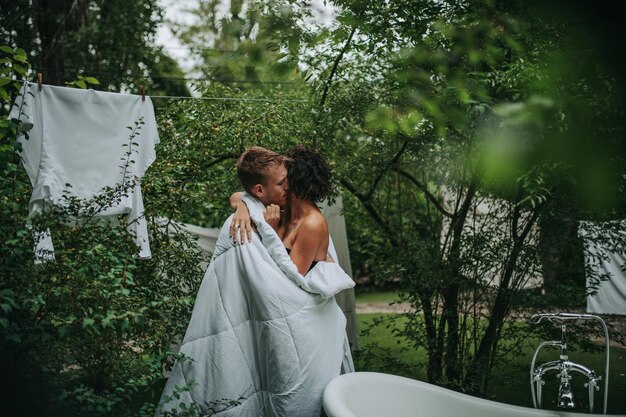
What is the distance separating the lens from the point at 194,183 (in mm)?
3641

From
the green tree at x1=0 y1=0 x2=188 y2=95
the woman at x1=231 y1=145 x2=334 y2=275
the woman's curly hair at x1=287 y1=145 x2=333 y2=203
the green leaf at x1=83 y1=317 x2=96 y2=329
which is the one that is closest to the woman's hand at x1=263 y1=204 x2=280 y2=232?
the woman at x1=231 y1=145 x2=334 y2=275

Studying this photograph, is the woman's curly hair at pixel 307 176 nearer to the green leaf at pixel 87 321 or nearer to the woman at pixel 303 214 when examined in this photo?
the woman at pixel 303 214

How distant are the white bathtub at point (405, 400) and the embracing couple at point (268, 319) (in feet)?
0.44

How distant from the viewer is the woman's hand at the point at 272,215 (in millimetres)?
2873

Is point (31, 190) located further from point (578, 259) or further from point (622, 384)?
point (622, 384)

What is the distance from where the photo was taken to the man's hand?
9.05 ft

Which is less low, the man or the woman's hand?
the man

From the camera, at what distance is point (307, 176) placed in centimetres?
285

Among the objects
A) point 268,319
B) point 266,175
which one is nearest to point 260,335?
point 268,319

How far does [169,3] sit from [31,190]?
10.1m

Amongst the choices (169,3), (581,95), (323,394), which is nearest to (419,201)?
(323,394)

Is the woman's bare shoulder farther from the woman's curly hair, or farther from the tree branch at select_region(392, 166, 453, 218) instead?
the tree branch at select_region(392, 166, 453, 218)

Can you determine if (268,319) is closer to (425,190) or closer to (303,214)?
(303,214)

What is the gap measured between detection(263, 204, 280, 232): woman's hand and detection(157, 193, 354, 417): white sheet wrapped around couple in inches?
3.5
